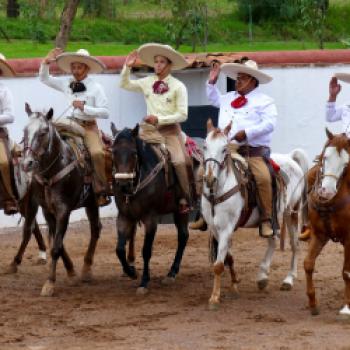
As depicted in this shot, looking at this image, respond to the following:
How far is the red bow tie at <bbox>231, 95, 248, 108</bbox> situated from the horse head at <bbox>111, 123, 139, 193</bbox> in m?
1.11

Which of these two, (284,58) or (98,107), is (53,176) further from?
(284,58)

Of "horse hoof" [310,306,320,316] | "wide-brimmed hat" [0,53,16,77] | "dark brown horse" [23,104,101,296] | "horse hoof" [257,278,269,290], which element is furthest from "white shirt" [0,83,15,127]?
"horse hoof" [310,306,320,316]

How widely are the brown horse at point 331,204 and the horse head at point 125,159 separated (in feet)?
6.33

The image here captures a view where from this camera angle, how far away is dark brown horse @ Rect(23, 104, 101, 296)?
39.4 ft

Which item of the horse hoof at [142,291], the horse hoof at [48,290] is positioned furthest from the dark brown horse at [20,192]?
the horse hoof at [142,291]

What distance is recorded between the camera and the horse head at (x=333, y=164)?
35.5 ft

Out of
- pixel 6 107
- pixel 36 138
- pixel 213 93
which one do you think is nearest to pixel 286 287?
pixel 213 93

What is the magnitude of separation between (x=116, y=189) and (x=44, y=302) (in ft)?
4.67

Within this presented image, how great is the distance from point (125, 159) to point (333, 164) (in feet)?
7.58

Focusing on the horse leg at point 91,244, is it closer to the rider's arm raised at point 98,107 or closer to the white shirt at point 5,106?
the rider's arm raised at point 98,107

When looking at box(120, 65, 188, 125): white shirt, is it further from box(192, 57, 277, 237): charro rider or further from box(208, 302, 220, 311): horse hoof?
box(208, 302, 220, 311): horse hoof

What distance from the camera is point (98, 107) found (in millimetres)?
13172

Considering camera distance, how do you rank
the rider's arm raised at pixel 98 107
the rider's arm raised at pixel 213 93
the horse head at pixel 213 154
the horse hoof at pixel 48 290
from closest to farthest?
the horse head at pixel 213 154, the horse hoof at pixel 48 290, the rider's arm raised at pixel 213 93, the rider's arm raised at pixel 98 107

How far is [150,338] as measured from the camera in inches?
405
